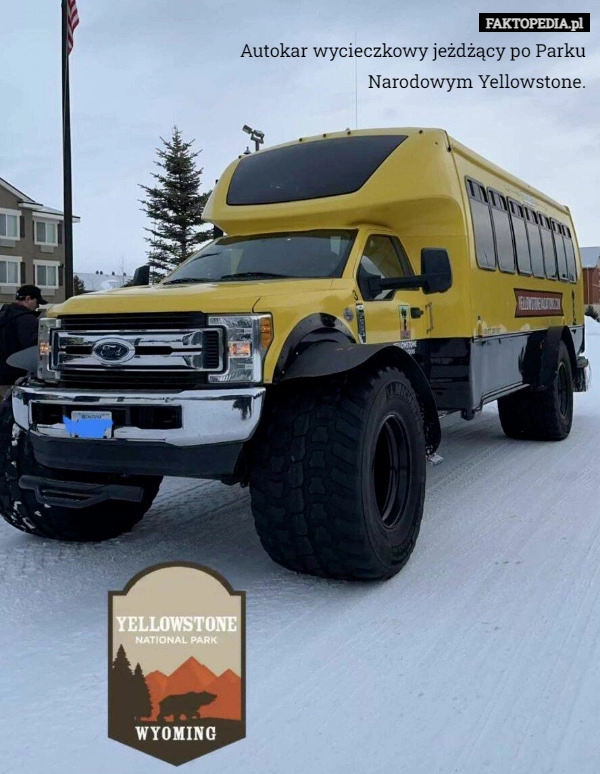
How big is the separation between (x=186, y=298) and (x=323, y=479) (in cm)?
116

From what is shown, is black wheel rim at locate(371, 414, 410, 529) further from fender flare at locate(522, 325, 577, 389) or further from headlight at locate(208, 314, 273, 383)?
fender flare at locate(522, 325, 577, 389)

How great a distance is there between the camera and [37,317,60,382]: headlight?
173 inches

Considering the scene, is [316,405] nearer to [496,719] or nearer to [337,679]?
[337,679]

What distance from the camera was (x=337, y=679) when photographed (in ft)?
10.3

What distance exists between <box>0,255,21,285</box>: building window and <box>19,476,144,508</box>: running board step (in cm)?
4760

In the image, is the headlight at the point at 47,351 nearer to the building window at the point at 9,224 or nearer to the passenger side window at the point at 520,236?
the passenger side window at the point at 520,236

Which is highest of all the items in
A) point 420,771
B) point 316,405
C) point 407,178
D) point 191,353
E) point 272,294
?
point 407,178

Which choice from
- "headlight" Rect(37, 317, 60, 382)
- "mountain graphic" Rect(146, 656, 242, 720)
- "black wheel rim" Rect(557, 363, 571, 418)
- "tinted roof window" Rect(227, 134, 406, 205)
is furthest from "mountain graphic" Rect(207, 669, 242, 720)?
"black wheel rim" Rect(557, 363, 571, 418)

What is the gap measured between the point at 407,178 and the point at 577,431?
5.25 meters

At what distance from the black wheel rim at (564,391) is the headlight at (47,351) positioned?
641 cm

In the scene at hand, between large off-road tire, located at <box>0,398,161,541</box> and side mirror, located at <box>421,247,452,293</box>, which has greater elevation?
side mirror, located at <box>421,247,452,293</box>

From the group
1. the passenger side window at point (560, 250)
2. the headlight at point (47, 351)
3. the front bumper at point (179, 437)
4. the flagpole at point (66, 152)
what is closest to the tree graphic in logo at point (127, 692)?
the front bumper at point (179, 437)

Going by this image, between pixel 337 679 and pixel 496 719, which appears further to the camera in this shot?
pixel 337 679

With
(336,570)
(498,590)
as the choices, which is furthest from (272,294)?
(498,590)
